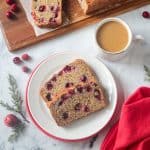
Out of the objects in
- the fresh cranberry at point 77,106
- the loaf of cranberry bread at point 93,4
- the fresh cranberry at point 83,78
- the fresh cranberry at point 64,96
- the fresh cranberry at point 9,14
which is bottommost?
the fresh cranberry at point 77,106

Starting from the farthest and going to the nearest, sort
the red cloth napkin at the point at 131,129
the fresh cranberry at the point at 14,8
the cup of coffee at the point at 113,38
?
the fresh cranberry at the point at 14,8, the cup of coffee at the point at 113,38, the red cloth napkin at the point at 131,129

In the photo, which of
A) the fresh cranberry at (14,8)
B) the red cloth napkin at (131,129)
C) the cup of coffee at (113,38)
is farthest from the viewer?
the fresh cranberry at (14,8)

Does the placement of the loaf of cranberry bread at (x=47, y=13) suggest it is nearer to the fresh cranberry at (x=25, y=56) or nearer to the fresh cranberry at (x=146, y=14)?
the fresh cranberry at (x=25, y=56)

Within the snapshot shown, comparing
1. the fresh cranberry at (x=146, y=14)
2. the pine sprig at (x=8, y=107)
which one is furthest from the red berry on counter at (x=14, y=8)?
the fresh cranberry at (x=146, y=14)

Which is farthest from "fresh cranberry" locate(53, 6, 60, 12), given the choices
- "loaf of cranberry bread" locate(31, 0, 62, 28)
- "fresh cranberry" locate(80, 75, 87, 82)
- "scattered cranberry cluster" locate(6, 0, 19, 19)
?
"fresh cranberry" locate(80, 75, 87, 82)

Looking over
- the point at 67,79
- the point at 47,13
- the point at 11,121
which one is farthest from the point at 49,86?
the point at 47,13

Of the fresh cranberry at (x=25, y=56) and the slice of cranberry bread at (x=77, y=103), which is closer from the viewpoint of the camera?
the slice of cranberry bread at (x=77, y=103)

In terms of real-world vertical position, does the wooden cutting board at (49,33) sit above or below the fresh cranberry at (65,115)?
above

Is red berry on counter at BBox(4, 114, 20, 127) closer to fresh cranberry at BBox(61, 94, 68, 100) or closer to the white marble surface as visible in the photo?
the white marble surface
